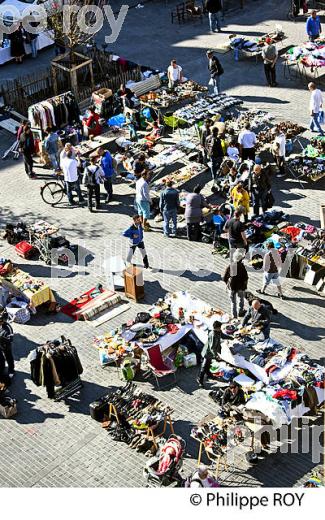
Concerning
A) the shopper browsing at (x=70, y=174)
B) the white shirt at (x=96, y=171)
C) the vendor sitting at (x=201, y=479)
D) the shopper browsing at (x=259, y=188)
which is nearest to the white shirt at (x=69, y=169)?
the shopper browsing at (x=70, y=174)

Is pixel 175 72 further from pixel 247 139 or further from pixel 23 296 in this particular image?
pixel 23 296

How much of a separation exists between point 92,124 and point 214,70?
176 inches

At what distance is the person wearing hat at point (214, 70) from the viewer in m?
31.0

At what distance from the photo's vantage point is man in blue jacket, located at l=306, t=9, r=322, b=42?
34494mm

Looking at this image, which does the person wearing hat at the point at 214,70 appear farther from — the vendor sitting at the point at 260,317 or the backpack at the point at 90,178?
the vendor sitting at the point at 260,317

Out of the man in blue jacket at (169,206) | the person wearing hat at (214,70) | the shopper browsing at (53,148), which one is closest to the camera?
the man in blue jacket at (169,206)

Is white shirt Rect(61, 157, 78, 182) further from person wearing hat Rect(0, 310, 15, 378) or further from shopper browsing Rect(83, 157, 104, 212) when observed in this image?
person wearing hat Rect(0, 310, 15, 378)

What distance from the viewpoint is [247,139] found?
26.8 m

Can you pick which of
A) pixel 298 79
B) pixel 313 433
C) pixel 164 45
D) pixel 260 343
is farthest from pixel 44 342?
pixel 164 45

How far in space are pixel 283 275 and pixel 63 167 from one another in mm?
6685

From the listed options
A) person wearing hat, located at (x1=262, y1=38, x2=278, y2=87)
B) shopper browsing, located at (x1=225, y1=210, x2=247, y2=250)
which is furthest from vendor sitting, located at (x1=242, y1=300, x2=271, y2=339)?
person wearing hat, located at (x1=262, y1=38, x2=278, y2=87)

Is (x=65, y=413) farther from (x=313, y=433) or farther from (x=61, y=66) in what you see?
(x=61, y=66)

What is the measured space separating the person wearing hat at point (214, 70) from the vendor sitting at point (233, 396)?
1456 cm

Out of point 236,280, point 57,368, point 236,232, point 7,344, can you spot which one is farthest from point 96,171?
point 57,368
